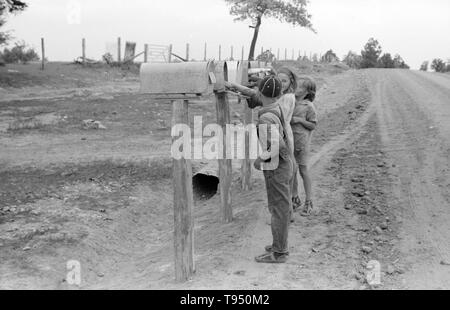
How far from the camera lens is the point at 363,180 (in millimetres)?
7195

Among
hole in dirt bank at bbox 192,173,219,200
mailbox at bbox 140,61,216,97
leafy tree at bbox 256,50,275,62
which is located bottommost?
hole in dirt bank at bbox 192,173,219,200

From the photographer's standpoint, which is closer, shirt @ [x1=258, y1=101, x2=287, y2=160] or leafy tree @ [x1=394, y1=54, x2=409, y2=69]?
shirt @ [x1=258, y1=101, x2=287, y2=160]

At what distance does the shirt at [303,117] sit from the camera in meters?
5.86

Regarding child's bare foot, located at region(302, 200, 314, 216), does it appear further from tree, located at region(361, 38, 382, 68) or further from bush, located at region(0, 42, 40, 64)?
tree, located at region(361, 38, 382, 68)

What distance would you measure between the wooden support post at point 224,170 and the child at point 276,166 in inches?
52.6

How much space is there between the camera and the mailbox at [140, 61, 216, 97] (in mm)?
4500

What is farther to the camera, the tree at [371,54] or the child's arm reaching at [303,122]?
the tree at [371,54]

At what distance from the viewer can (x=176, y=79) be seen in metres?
4.50

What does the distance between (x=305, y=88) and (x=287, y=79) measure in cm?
58

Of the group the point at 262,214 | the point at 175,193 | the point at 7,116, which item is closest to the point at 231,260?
the point at 175,193

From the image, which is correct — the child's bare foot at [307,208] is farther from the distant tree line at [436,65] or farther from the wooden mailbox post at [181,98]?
the distant tree line at [436,65]

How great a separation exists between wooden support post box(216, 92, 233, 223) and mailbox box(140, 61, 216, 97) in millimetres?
1495

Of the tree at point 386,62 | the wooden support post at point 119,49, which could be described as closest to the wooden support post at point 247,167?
the wooden support post at point 119,49
